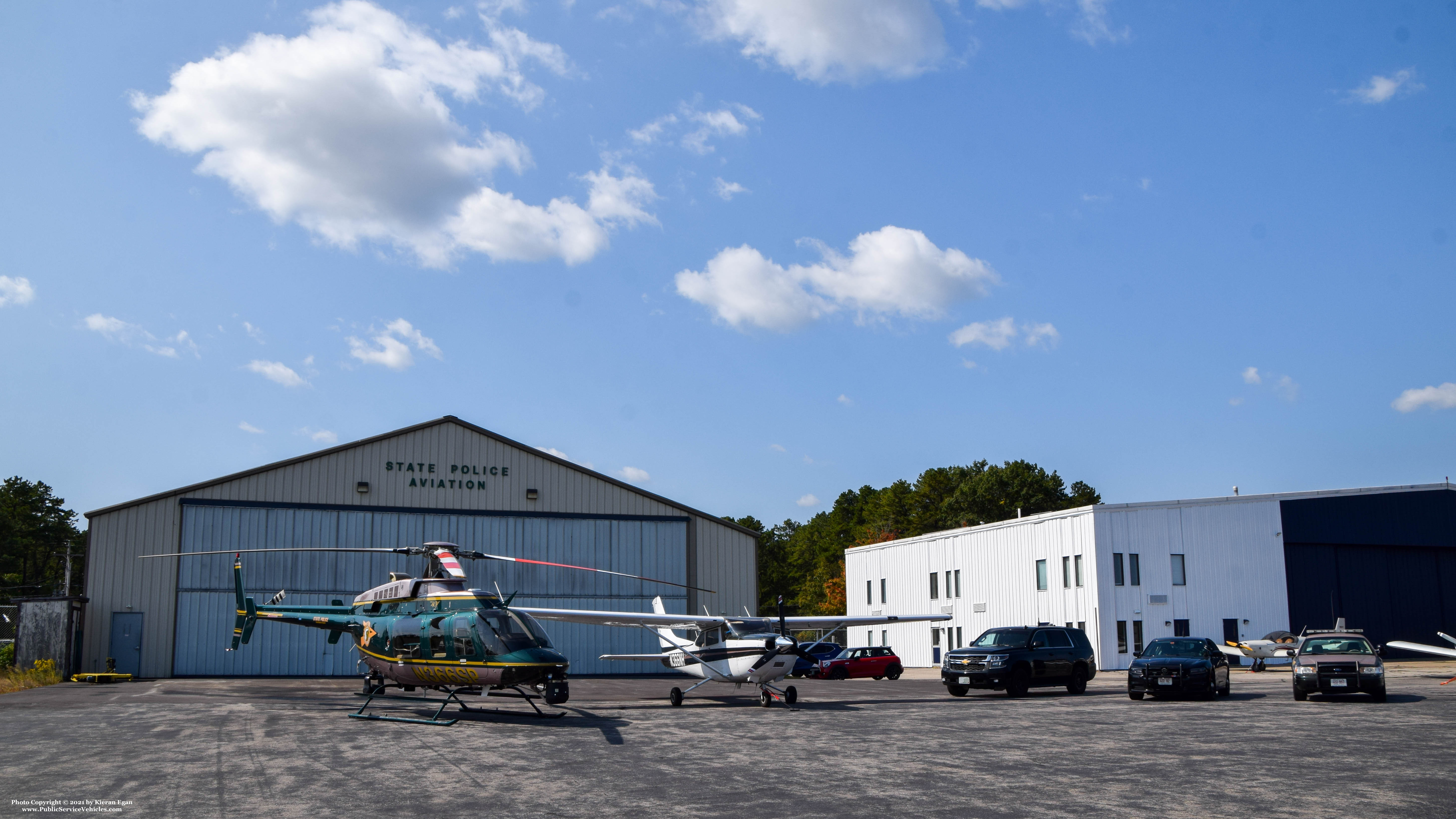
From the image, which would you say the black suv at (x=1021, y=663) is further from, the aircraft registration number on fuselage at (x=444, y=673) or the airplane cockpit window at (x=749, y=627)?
the aircraft registration number on fuselage at (x=444, y=673)

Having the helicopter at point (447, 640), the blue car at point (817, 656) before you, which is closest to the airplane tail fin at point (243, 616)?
the helicopter at point (447, 640)

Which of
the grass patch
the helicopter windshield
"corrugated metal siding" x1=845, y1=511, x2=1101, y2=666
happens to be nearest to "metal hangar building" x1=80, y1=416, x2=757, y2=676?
the grass patch

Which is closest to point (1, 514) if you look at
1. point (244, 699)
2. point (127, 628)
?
point (127, 628)

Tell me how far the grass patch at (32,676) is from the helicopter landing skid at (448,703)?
1349 centimetres

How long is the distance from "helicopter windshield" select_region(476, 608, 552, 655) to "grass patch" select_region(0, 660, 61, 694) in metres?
18.6

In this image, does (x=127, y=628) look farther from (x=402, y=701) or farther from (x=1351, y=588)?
(x=1351, y=588)

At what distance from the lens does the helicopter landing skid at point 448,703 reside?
56.3 feet

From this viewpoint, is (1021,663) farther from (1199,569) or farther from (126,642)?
(126,642)

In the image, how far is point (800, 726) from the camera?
54.9ft

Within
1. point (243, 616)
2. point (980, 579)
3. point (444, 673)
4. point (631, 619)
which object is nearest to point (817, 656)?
point (980, 579)

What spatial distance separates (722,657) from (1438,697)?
15.5 metres

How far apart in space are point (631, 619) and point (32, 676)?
67.6 feet

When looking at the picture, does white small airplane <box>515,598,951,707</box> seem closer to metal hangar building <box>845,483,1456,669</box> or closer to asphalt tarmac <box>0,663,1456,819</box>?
asphalt tarmac <box>0,663,1456,819</box>

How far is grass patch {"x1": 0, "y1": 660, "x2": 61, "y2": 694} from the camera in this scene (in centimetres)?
2895
